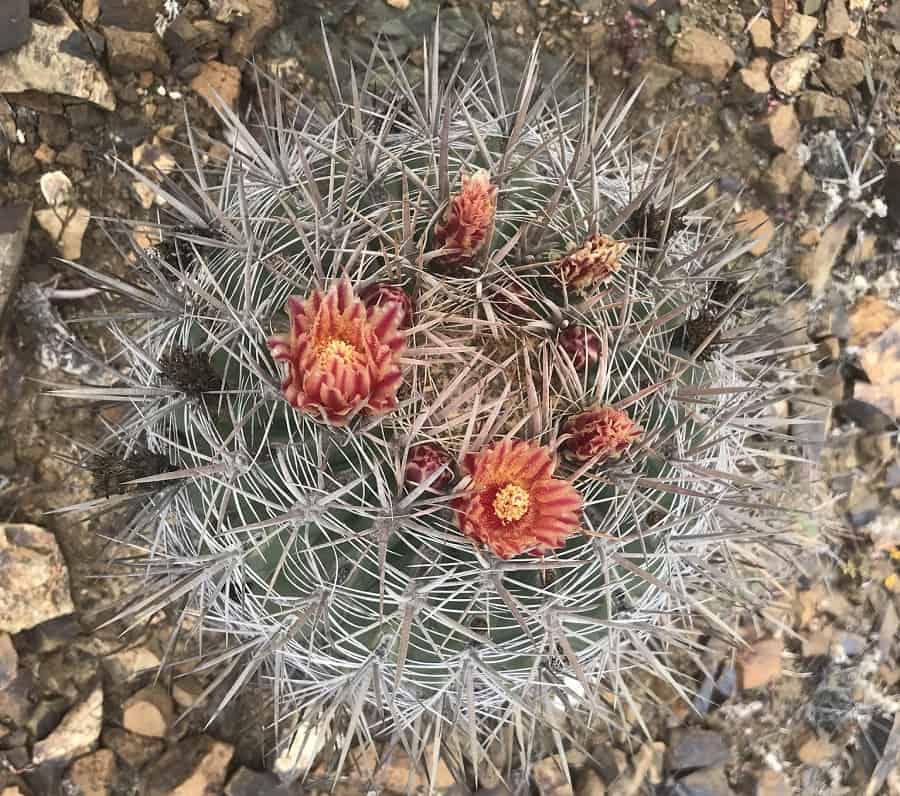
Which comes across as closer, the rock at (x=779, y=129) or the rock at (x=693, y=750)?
the rock at (x=693, y=750)

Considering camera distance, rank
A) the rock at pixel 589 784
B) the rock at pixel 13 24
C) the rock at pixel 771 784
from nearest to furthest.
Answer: the rock at pixel 13 24, the rock at pixel 589 784, the rock at pixel 771 784

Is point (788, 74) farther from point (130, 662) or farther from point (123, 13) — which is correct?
point (130, 662)

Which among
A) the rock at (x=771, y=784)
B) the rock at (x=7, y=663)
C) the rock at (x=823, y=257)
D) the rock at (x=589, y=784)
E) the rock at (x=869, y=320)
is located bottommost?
the rock at (x=771, y=784)

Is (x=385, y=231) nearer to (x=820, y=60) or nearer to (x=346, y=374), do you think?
(x=346, y=374)

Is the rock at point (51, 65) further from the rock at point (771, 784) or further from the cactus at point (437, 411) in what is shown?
the rock at point (771, 784)

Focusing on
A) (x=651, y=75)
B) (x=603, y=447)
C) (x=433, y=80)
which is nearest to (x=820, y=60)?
(x=651, y=75)

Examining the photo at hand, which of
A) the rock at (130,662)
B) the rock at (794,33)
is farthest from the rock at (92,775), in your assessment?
the rock at (794,33)
